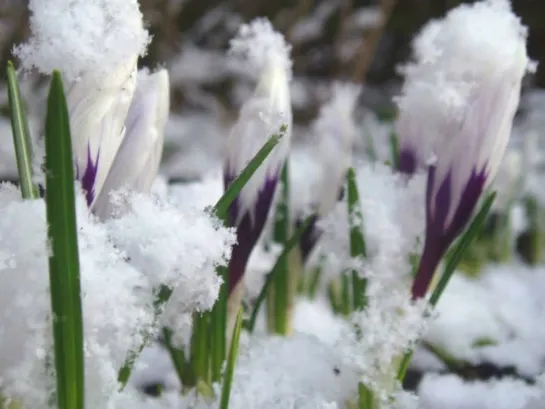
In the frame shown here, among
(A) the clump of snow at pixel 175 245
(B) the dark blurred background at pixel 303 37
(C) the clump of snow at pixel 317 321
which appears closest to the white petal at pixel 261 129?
(A) the clump of snow at pixel 175 245

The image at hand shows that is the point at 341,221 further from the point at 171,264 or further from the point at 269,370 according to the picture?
the point at 171,264

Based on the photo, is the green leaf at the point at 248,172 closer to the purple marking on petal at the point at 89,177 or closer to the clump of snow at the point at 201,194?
the purple marking on petal at the point at 89,177

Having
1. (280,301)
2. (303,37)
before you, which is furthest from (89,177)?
(303,37)

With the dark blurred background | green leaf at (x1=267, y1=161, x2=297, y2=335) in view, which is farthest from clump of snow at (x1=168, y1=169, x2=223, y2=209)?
the dark blurred background

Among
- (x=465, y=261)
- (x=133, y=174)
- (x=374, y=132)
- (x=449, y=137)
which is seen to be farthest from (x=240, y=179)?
(x=374, y=132)

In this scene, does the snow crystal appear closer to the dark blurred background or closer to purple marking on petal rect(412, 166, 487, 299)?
purple marking on petal rect(412, 166, 487, 299)

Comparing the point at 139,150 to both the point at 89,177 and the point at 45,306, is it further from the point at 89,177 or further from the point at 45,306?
the point at 45,306
